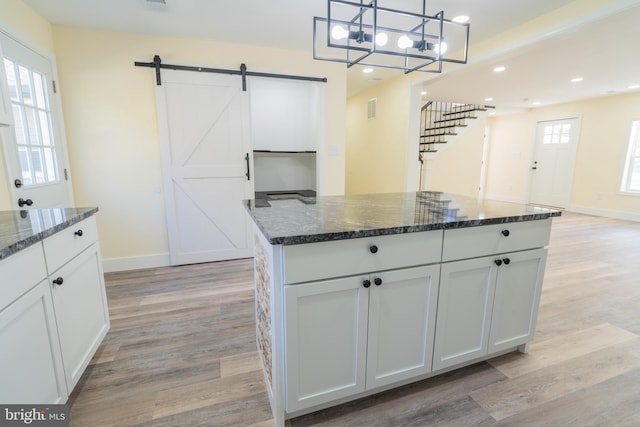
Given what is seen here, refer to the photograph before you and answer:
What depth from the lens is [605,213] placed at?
6.45m

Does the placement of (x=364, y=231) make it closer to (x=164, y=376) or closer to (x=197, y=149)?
(x=164, y=376)

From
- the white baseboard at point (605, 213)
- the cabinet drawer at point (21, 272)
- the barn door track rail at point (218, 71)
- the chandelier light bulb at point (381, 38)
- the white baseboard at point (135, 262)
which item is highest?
the barn door track rail at point (218, 71)

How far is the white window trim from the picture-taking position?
19.7ft

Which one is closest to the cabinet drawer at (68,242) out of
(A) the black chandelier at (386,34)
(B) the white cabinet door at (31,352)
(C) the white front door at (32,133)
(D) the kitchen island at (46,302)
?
(D) the kitchen island at (46,302)

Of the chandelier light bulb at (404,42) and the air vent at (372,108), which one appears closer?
the chandelier light bulb at (404,42)

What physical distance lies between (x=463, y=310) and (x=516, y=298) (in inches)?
16.5

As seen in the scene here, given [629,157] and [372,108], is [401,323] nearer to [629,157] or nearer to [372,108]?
[372,108]

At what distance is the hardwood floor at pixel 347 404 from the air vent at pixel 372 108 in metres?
3.82

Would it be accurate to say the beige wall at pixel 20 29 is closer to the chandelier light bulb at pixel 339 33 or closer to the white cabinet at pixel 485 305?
the chandelier light bulb at pixel 339 33

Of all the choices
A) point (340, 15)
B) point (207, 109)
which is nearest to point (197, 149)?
point (207, 109)

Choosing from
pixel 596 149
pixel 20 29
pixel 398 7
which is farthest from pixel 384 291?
pixel 596 149

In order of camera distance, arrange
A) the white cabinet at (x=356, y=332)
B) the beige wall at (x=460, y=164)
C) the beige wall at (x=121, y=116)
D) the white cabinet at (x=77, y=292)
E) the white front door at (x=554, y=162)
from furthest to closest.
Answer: the beige wall at (x=460, y=164) → the white front door at (x=554, y=162) → the beige wall at (x=121, y=116) → the white cabinet at (x=77, y=292) → the white cabinet at (x=356, y=332)

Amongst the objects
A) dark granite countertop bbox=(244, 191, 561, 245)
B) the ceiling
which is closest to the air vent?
the ceiling

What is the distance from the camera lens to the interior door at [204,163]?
3.34 metres
